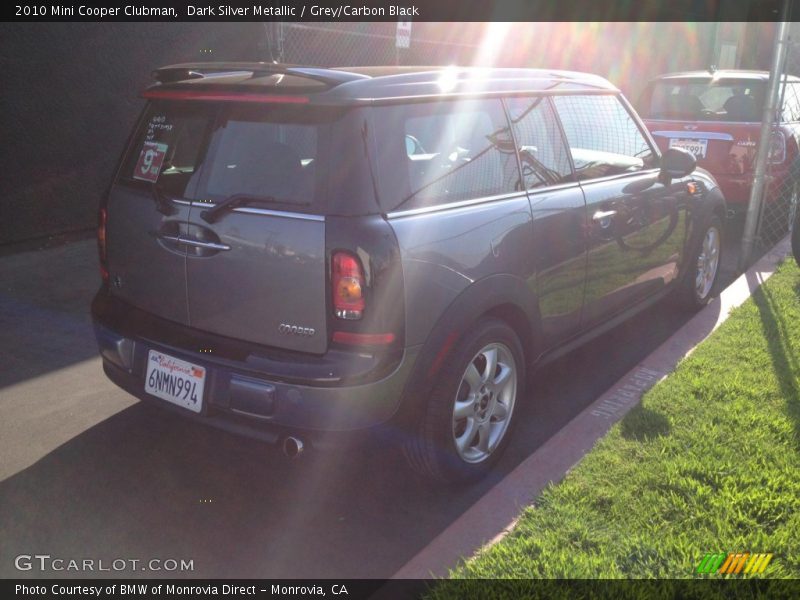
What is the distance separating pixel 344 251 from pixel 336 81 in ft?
2.28

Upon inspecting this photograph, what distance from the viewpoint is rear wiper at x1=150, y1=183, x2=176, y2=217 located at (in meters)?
3.16

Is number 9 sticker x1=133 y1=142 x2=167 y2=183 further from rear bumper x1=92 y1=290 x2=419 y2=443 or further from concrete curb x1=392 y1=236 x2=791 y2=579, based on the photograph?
concrete curb x1=392 y1=236 x2=791 y2=579

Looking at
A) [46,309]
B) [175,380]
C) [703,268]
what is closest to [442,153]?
[175,380]

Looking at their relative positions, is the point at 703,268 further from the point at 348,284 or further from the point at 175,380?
the point at 175,380

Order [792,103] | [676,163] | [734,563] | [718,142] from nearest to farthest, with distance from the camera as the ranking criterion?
[734,563]
[676,163]
[718,142]
[792,103]

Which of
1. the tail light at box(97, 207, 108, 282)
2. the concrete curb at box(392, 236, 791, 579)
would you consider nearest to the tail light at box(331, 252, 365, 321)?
the concrete curb at box(392, 236, 791, 579)

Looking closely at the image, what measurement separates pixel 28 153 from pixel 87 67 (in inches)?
41.2

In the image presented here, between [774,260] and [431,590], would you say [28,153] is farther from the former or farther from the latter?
[774,260]

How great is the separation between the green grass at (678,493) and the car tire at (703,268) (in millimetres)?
1173

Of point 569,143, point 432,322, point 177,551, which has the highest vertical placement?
point 569,143

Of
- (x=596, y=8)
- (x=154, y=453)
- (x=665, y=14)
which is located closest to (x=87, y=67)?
(x=154, y=453)

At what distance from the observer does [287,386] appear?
2.86m

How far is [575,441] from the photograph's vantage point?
12.0 feet

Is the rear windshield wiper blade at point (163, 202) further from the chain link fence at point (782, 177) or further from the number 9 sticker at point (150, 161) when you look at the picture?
the chain link fence at point (782, 177)
